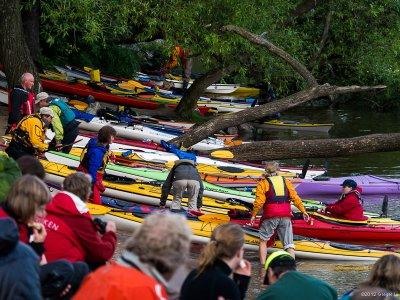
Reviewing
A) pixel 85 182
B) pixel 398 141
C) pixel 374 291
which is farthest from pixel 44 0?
pixel 374 291

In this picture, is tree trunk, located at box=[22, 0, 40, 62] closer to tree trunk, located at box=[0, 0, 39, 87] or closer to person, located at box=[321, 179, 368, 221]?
tree trunk, located at box=[0, 0, 39, 87]

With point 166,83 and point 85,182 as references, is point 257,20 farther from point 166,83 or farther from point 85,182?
point 85,182

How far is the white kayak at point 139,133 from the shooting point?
60.8 ft

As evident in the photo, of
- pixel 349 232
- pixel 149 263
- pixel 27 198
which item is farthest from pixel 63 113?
pixel 149 263

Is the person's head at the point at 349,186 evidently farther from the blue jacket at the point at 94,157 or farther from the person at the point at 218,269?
the person at the point at 218,269

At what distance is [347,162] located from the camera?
20.8 meters

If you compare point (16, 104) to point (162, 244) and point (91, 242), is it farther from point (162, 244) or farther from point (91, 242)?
point (162, 244)

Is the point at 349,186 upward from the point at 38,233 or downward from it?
upward

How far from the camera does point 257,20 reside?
1928 cm

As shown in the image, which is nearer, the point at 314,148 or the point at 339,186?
the point at 339,186

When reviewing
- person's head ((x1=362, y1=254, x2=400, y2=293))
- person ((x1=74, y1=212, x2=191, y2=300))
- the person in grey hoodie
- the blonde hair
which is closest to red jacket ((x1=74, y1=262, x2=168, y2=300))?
person ((x1=74, y1=212, x2=191, y2=300))

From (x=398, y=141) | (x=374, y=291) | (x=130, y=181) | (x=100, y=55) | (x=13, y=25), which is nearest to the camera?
(x=374, y=291)

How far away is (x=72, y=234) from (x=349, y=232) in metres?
7.47

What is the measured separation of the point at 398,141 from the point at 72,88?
8.69m
